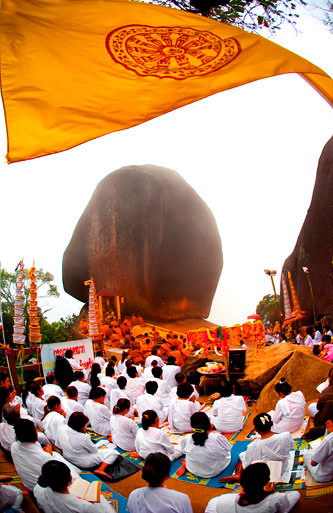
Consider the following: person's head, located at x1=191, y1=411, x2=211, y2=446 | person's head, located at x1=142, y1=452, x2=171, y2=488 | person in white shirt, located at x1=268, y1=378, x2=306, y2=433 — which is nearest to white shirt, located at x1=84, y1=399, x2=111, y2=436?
person's head, located at x1=191, y1=411, x2=211, y2=446

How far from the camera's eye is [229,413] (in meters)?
7.62

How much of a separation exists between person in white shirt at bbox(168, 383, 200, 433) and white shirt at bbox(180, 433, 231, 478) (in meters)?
1.76

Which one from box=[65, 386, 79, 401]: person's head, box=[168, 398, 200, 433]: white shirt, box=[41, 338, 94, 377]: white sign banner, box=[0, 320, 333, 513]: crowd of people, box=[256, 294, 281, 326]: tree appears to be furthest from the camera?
box=[256, 294, 281, 326]: tree

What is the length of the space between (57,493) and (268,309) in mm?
34508

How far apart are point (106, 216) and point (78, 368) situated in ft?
66.9

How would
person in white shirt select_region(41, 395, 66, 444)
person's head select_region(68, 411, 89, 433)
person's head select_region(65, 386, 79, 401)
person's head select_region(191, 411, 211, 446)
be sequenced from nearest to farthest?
person's head select_region(191, 411, 211, 446) < person's head select_region(68, 411, 89, 433) < person in white shirt select_region(41, 395, 66, 444) < person's head select_region(65, 386, 79, 401)

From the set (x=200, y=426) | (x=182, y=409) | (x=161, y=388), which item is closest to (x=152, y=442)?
(x=200, y=426)

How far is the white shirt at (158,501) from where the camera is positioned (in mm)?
3623

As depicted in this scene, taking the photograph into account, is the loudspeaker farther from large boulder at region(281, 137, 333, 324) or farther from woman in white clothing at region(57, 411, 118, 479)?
large boulder at region(281, 137, 333, 324)

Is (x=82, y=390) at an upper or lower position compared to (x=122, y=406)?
lower

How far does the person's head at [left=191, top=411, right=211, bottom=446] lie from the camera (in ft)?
17.6

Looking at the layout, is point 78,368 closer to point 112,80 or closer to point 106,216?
point 112,80

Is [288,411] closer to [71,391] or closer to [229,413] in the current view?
Answer: [229,413]

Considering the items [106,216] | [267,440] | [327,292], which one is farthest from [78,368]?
[106,216]
